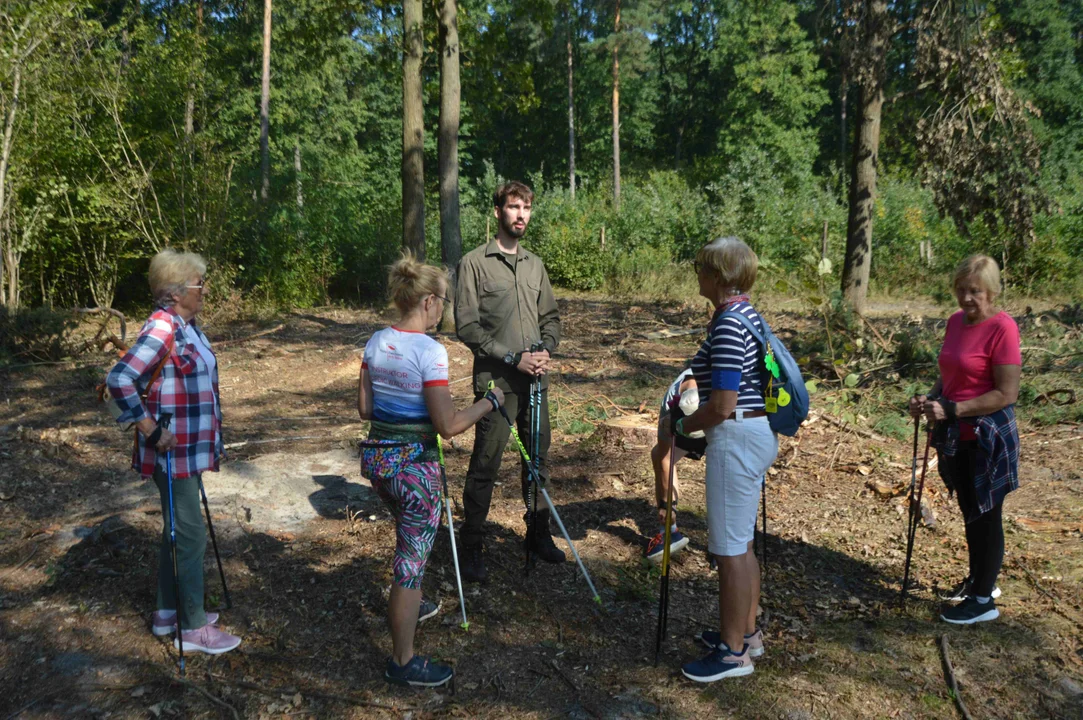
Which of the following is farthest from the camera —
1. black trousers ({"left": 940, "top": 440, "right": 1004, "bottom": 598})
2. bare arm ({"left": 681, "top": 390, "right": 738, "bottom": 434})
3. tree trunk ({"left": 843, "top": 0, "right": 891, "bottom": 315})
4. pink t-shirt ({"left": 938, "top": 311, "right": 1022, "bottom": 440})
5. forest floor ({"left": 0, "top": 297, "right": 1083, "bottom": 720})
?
tree trunk ({"left": 843, "top": 0, "right": 891, "bottom": 315})

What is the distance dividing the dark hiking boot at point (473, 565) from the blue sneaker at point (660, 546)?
0.95 m

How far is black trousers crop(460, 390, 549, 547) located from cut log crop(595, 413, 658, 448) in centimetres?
235

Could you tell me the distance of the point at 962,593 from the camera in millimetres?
4066

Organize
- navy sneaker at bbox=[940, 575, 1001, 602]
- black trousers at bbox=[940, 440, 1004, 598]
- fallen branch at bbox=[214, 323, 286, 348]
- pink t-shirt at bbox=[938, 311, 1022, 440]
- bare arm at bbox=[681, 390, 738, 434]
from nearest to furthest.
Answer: bare arm at bbox=[681, 390, 738, 434] < pink t-shirt at bbox=[938, 311, 1022, 440] < black trousers at bbox=[940, 440, 1004, 598] < navy sneaker at bbox=[940, 575, 1001, 602] < fallen branch at bbox=[214, 323, 286, 348]

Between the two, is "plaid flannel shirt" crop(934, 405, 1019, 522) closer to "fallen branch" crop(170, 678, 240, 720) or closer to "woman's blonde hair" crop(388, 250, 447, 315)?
"woman's blonde hair" crop(388, 250, 447, 315)

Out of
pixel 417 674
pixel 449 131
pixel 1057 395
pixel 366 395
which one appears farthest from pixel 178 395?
pixel 449 131

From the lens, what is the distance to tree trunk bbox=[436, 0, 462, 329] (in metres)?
12.1

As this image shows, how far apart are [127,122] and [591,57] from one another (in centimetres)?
2750

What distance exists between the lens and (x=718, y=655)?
3.39 metres

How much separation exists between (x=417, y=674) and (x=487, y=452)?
4.05 feet

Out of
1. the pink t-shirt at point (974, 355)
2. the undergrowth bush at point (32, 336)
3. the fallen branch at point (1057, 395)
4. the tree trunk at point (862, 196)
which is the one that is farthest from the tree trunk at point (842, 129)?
the pink t-shirt at point (974, 355)

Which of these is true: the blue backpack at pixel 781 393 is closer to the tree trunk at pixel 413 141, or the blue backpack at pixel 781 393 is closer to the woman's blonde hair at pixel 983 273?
the woman's blonde hair at pixel 983 273

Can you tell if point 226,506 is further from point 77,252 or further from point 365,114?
point 365,114

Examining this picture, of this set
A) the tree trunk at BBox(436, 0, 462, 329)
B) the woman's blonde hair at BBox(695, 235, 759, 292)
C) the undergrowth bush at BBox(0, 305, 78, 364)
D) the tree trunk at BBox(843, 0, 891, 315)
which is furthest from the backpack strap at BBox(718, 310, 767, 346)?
the undergrowth bush at BBox(0, 305, 78, 364)
